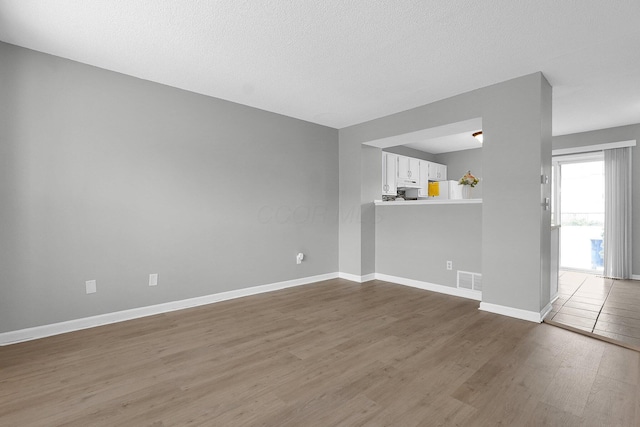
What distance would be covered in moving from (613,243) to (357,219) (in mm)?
4297

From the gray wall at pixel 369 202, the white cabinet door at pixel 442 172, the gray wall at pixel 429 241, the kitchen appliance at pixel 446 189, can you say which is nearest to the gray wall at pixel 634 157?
the kitchen appliance at pixel 446 189

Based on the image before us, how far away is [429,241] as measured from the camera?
4.36 metres

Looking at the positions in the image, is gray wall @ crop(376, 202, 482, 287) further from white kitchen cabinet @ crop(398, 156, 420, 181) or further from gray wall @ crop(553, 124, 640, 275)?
gray wall @ crop(553, 124, 640, 275)

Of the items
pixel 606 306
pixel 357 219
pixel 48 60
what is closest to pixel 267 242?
pixel 357 219

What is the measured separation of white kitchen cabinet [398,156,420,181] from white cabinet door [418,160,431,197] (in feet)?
0.44

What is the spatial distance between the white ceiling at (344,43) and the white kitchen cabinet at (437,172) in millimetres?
3296

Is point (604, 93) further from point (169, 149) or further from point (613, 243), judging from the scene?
point (169, 149)

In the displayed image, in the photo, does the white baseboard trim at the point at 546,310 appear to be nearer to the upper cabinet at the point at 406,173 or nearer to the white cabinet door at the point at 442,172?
the upper cabinet at the point at 406,173

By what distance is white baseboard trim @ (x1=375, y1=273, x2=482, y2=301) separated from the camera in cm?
389

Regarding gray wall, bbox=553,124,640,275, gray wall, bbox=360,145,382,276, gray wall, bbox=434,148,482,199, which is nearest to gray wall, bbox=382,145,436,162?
gray wall, bbox=434,148,482,199

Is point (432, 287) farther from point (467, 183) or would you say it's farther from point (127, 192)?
point (127, 192)

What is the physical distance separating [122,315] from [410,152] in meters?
6.04

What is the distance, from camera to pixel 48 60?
275 cm

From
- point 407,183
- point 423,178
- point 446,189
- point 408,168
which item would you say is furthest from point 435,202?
point 446,189
